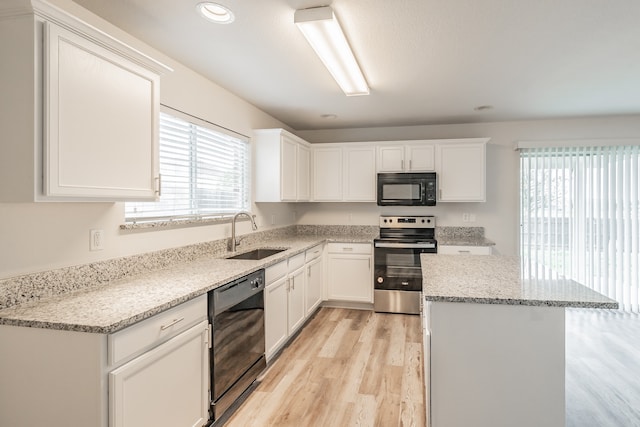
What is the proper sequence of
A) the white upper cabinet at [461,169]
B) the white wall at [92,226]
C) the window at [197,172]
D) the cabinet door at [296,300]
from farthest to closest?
the white upper cabinet at [461,169] < the cabinet door at [296,300] < the window at [197,172] < the white wall at [92,226]

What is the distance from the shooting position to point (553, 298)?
1761mm

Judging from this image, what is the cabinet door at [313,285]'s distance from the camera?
401 cm

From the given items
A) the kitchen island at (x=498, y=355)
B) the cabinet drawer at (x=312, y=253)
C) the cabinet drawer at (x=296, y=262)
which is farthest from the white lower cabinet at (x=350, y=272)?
the kitchen island at (x=498, y=355)

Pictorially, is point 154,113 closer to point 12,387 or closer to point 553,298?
point 12,387

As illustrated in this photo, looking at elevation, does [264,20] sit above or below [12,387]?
above

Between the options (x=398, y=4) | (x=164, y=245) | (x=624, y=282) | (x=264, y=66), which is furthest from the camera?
(x=624, y=282)

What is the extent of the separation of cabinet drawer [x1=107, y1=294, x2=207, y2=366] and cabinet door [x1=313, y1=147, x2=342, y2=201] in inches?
123

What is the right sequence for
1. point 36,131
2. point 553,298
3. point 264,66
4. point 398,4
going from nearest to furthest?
point 36,131 < point 553,298 < point 398,4 < point 264,66

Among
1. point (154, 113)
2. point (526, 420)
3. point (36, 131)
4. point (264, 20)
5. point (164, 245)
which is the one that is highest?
point (264, 20)

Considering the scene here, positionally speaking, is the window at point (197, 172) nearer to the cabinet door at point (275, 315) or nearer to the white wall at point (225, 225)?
the white wall at point (225, 225)

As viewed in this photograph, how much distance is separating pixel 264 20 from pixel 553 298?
2053 mm

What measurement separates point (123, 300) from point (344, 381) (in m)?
1.70

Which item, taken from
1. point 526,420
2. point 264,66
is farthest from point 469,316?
point 264,66

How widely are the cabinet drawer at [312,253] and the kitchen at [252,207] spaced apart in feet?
1.99
